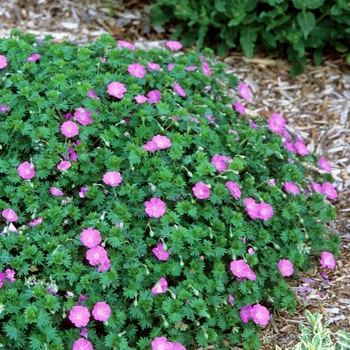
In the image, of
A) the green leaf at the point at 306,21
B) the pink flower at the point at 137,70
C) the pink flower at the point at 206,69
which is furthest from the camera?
the green leaf at the point at 306,21

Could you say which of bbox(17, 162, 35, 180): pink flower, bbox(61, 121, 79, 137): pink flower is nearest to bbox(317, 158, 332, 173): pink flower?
bbox(61, 121, 79, 137): pink flower

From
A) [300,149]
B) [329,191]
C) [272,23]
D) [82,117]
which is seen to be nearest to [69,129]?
[82,117]

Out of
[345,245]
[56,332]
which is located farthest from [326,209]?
[56,332]

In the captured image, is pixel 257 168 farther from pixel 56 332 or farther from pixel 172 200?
pixel 56 332

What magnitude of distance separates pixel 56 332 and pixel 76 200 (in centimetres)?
69

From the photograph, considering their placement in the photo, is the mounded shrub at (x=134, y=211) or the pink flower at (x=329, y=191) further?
the pink flower at (x=329, y=191)

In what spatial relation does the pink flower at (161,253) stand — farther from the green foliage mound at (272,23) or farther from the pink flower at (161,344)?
the green foliage mound at (272,23)

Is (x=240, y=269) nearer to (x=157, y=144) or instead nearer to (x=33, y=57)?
(x=157, y=144)

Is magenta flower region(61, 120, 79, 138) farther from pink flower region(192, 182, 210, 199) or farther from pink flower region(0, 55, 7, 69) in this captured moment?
pink flower region(192, 182, 210, 199)

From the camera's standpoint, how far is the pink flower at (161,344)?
2902 millimetres

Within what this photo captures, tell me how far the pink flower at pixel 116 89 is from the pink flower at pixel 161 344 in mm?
1303

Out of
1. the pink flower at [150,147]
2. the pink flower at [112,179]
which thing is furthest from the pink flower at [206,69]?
the pink flower at [112,179]

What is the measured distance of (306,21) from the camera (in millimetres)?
4672

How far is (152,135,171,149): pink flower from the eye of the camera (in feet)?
10.9
